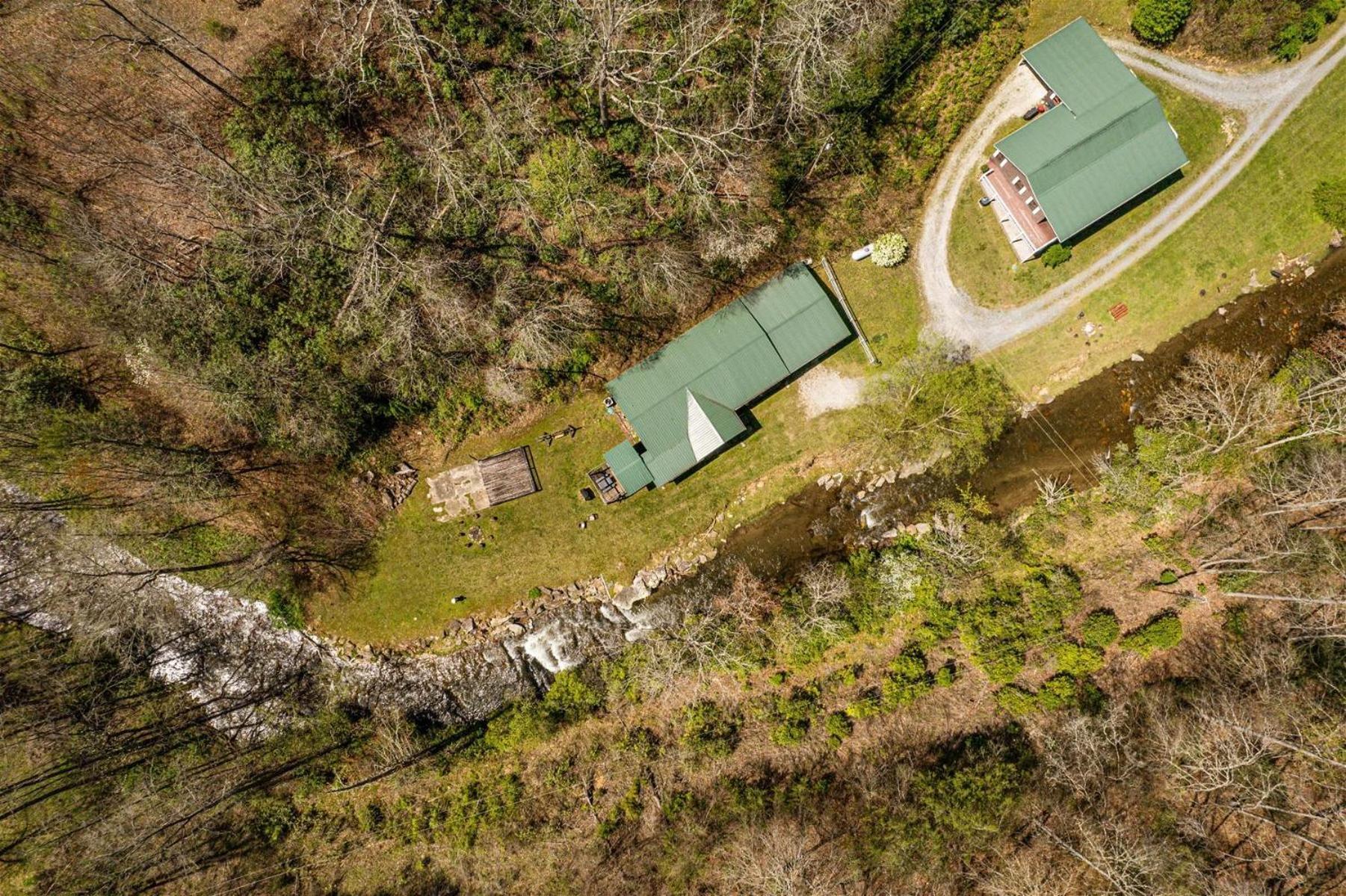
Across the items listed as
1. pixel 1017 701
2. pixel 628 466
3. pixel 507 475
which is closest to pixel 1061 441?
pixel 1017 701

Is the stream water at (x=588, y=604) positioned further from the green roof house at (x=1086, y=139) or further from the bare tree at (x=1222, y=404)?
the green roof house at (x=1086, y=139)

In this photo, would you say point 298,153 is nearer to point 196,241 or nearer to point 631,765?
point 196,241

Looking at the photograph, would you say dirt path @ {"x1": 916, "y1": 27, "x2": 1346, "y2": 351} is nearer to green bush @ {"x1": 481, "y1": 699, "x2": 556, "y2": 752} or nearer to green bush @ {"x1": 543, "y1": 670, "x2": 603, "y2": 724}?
green bush @ {"x1": 543, "y1": 670, "x2": 603, "y2": 724}

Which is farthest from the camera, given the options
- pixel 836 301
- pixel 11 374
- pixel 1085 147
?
pixel 836 301

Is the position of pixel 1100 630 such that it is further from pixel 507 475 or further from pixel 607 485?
pixel 507 475

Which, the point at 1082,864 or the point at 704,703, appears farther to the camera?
the point at 704,703

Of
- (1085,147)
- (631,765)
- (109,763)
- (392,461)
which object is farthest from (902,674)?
(109,763)

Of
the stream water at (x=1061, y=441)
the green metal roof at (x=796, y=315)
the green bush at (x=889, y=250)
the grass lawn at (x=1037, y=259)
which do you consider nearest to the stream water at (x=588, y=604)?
the stream water at (x=1061, y=441)
